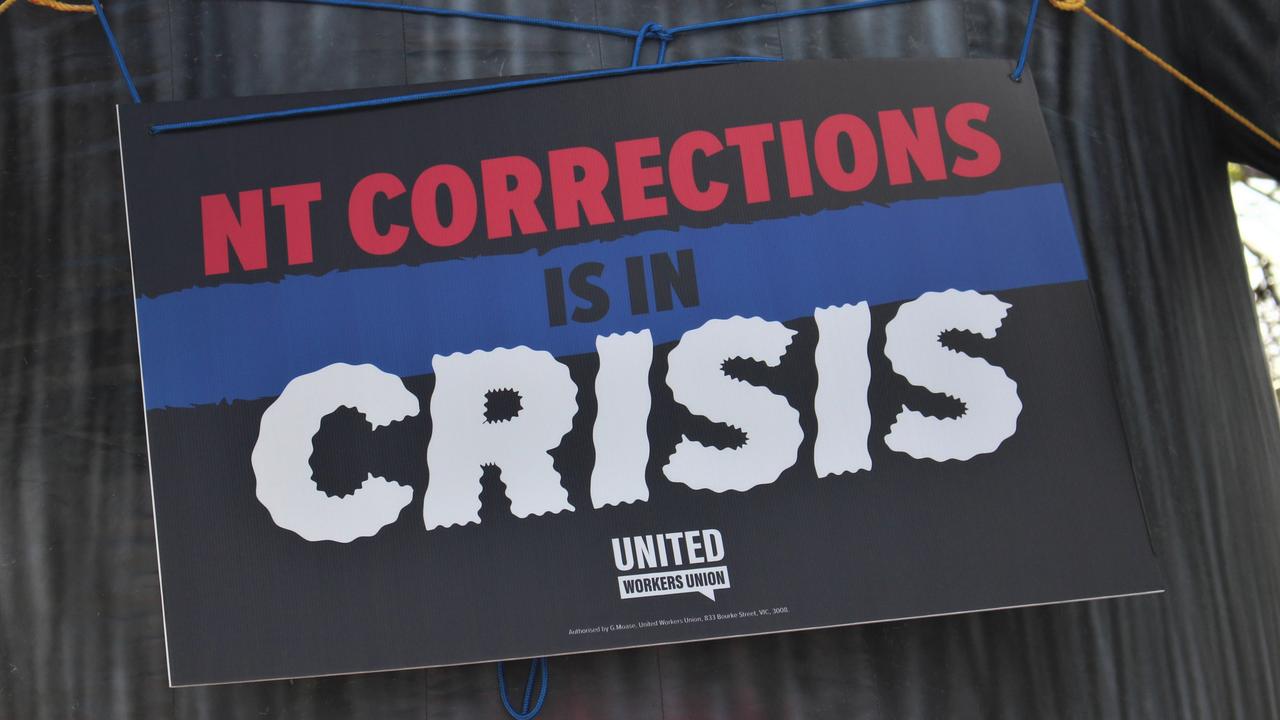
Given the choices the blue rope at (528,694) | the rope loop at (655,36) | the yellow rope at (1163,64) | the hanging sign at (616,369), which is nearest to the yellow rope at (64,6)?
the hanging sign at (616,369)

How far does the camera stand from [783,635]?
1806 millimetres

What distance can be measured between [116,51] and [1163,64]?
2.13 meters

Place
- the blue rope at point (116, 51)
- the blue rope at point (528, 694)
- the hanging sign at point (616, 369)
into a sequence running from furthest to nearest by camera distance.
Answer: the blue rope at point (116, 51) → the blue rope at point (528, 694) → the hanging sign at point (616, 369)

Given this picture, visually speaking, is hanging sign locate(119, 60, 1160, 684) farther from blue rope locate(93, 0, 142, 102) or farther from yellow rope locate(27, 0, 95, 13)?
yellow rope locate(27, 0, 95, 13)

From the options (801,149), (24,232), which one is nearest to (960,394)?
(801,149)

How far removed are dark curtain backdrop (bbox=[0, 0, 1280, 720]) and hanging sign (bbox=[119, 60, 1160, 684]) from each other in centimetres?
24

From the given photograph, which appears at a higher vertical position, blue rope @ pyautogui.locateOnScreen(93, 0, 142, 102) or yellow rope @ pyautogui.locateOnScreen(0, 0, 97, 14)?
yellow rope @ pyautogui.locateOnScreen(0, 0, 97, 14)

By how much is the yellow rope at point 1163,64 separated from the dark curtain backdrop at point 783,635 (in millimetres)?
31

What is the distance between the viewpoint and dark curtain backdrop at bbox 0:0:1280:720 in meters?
1.79

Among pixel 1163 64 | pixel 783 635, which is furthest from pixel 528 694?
pixel 1163 64

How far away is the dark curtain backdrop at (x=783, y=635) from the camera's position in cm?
179

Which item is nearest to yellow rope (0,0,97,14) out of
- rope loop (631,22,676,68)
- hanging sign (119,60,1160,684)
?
hanging sign (119,60,1160,684)

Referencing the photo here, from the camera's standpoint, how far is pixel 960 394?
1.65 metres

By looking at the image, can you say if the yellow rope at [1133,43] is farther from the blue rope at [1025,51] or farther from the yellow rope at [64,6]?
the blue rope at [1025,51]
